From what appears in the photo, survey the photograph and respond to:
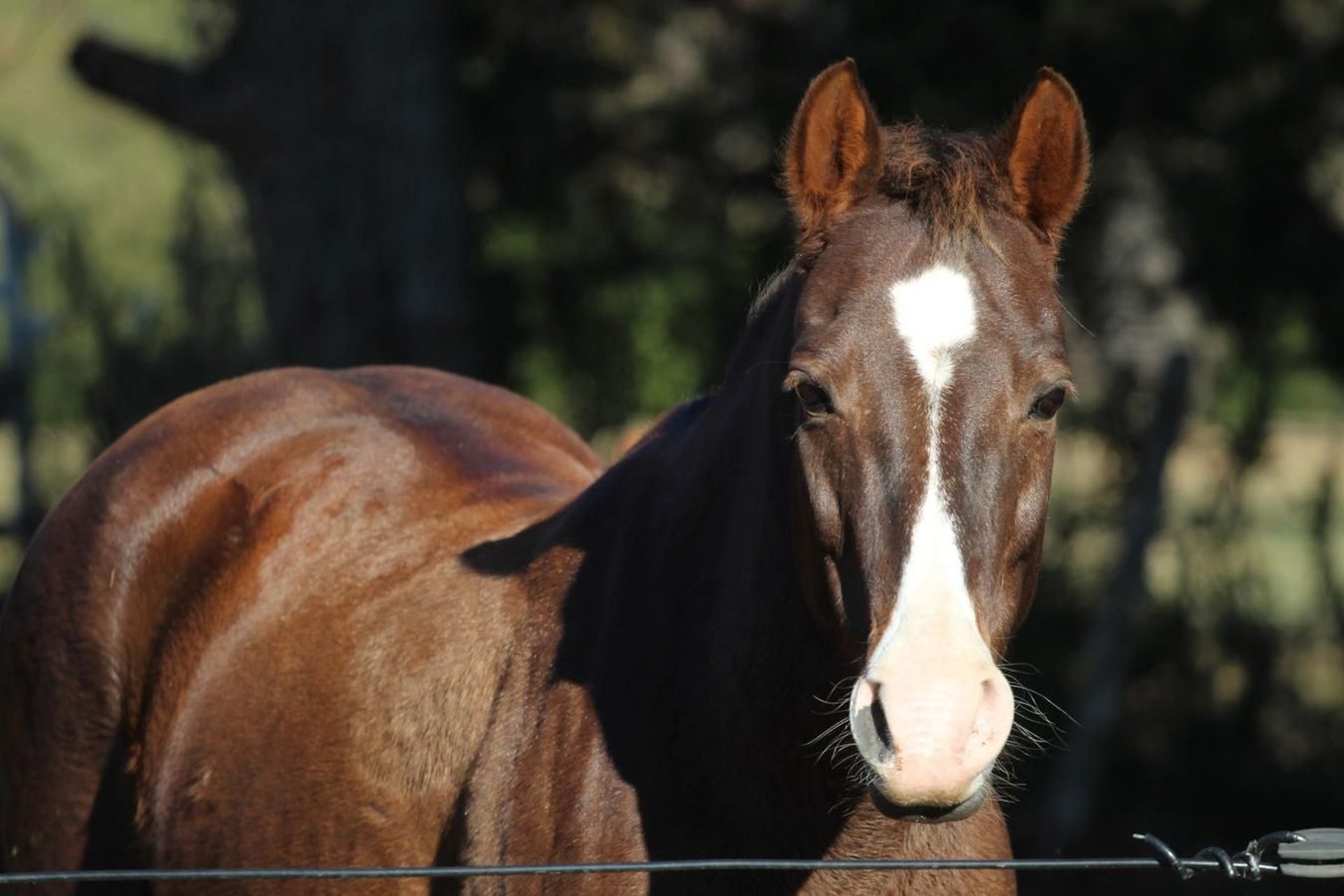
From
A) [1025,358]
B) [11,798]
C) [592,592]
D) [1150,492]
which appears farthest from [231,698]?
[1150,492]

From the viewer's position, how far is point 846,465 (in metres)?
2.50

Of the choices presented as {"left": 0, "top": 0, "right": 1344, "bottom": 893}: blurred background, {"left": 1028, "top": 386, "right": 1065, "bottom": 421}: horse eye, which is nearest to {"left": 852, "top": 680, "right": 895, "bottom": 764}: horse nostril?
{"left": 1028, "top": 386, "right": 1065, "bottom": 421}: horse eye

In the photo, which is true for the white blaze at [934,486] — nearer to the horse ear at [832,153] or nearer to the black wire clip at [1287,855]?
the horse ear at [832,153]

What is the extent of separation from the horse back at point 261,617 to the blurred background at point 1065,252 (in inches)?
150

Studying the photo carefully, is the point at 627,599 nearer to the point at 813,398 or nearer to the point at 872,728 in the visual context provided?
the point at 813,398

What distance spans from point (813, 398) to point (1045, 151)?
24.6 inches

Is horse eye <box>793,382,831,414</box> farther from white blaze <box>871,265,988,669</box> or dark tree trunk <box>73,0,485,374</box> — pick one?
dark tree trunk <box>73,0,485,374</box>

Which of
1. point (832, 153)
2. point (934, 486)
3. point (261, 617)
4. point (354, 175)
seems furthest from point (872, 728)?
point (354, 175)

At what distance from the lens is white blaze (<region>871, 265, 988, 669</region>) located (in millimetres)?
2314

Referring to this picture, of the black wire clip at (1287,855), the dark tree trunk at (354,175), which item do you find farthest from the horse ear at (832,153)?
the dark tree trunk at (354,175)

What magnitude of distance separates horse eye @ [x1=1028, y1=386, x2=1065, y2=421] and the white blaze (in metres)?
0.15

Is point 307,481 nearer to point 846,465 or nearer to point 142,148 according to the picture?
point 846,465

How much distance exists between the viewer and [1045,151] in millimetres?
2781

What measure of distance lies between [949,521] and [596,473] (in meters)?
2.22
